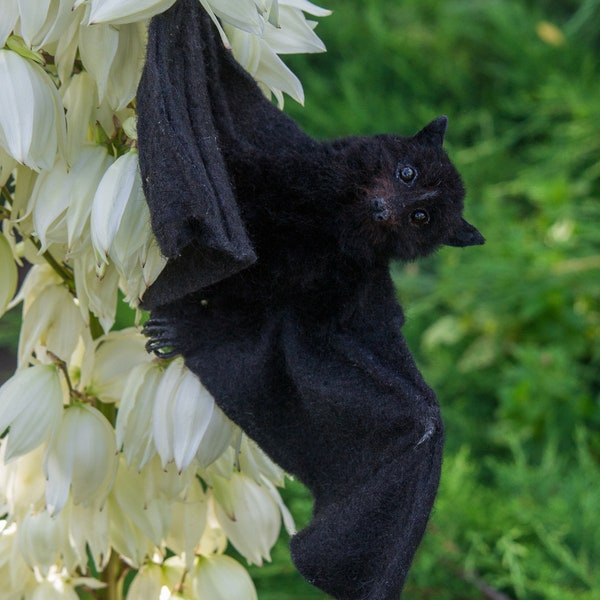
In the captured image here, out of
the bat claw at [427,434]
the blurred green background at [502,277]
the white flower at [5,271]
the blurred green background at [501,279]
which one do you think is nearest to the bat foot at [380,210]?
the bat claw at [427,434]

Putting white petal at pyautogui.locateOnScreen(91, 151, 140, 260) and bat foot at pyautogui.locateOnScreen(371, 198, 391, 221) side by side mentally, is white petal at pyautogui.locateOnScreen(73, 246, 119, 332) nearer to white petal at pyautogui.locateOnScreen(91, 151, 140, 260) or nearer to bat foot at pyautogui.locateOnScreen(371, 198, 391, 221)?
white petal at pyautogui.locateOnScreen(91, 151, 140, 260)

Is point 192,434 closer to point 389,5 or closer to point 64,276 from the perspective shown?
point 64,276

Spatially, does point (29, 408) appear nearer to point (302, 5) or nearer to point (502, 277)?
point (302, 5)

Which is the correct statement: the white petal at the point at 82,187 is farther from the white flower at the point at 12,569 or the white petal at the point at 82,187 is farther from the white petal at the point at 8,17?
the white flower at the point at 12,569

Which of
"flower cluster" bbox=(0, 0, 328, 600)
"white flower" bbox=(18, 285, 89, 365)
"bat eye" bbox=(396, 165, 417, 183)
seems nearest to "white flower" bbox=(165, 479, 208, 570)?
"flower cluster" bbox=(0, 0, 328, 600)

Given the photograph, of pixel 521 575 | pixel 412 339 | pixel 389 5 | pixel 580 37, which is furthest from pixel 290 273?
pixel 389 5

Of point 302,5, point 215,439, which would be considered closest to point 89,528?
point 215,439
